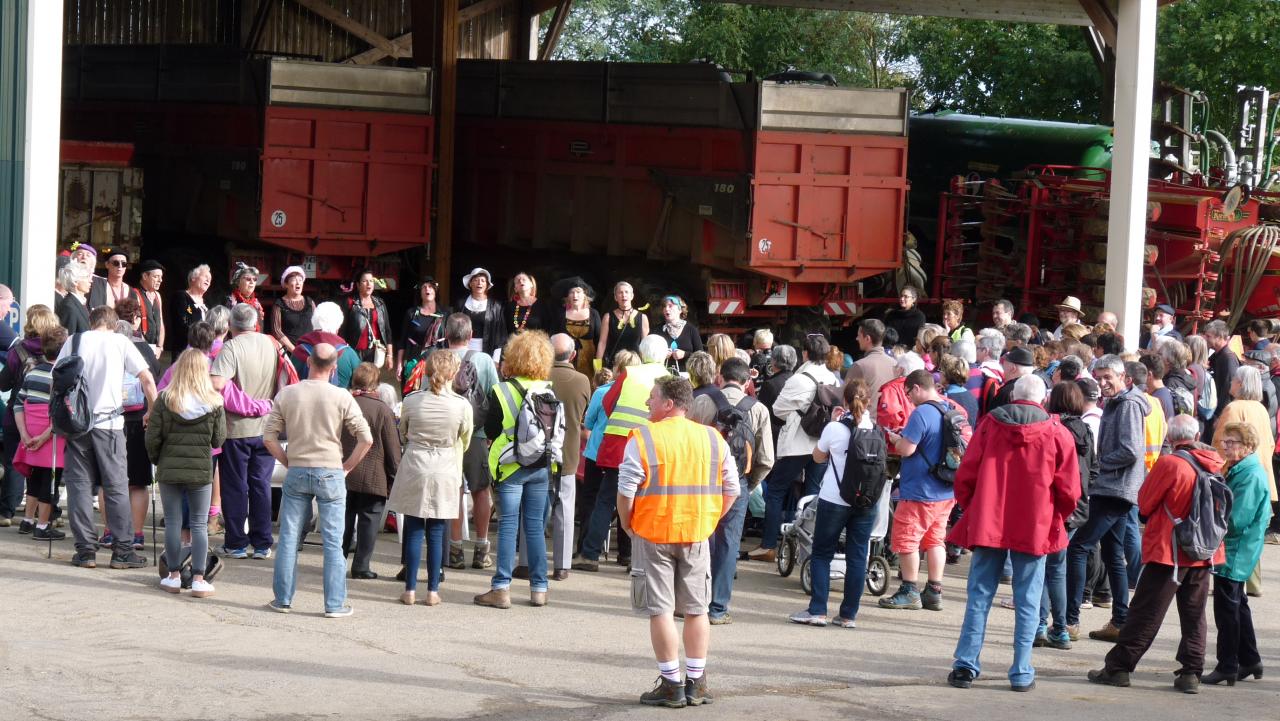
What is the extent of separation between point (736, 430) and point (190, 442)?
9.55 feet

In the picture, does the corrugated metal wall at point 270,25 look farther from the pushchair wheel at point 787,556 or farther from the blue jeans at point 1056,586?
the blue jeans at point 1056,586

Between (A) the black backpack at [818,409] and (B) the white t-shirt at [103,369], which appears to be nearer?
(B) the white t-shirt at [103,369]

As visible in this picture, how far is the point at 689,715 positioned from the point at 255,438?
3.92 meters

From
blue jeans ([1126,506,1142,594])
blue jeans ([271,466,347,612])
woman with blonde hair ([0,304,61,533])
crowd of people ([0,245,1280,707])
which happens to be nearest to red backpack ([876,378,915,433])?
crowd of people ([0,245,1280,707])

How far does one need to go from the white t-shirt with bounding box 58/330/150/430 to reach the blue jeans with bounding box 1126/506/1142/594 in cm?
588

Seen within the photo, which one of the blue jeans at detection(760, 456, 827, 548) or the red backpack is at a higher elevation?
the red backpack

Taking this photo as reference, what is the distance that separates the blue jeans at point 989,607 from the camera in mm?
7637

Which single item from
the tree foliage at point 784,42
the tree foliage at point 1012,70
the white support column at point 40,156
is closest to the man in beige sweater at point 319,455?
the white support column at point 40,156

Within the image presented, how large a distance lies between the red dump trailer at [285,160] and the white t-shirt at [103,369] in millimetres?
8520

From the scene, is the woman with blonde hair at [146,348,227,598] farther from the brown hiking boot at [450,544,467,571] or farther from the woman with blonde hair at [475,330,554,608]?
the brown hiking boot at [450,544,467,571]

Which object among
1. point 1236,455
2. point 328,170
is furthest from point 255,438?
point 328,170

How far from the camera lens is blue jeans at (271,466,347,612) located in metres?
8.49

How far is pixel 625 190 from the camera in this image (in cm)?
1878

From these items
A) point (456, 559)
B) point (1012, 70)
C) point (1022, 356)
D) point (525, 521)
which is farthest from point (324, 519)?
point (1012, 70)
